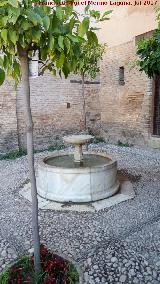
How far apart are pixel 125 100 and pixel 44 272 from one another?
7724 mm

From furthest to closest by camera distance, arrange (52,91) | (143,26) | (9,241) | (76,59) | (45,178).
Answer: (52,91), (143,26), (45,178), (9,241), (76,59)

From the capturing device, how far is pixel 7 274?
118 inches

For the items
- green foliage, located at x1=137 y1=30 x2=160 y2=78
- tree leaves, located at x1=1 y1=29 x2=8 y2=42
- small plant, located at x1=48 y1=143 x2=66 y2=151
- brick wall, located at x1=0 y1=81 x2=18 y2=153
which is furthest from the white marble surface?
small plant, located at x1=48 y1=143 x2=66 y2=151

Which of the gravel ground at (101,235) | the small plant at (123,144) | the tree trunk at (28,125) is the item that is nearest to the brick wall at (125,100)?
the small plant at (123,144)

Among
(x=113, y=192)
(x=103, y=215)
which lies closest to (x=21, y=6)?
(x=103, y=215)

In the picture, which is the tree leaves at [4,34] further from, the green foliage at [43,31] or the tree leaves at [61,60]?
the tree leaves at [61,60]

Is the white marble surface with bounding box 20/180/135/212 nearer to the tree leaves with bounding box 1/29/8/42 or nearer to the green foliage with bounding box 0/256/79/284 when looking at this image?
the green foliage with bounding box 0/256/79/284

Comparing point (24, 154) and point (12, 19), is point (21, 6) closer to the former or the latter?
point (12, 19)

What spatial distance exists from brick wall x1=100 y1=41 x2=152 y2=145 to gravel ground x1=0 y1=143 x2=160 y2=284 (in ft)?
12.3

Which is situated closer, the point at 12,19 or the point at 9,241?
the point at 12,19

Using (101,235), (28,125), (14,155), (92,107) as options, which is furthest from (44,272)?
(92,107)

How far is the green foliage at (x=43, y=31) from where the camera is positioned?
2.07 m

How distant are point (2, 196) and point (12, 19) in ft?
13.9

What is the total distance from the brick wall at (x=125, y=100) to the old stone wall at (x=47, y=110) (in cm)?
55
